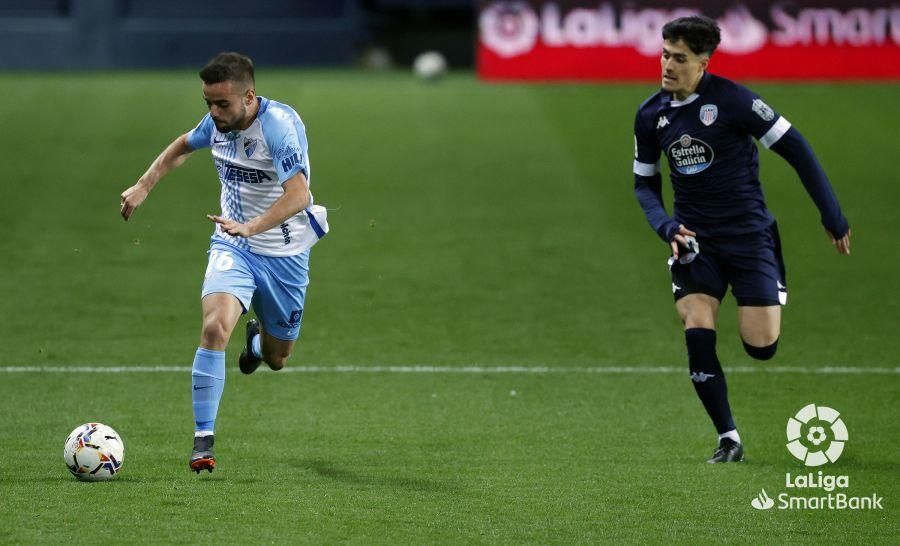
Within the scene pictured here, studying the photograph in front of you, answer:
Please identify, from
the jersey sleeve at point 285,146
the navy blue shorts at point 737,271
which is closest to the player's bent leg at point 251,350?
the jersey sleeve at point 285,146

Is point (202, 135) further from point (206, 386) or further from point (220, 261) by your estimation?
point (206, 386)

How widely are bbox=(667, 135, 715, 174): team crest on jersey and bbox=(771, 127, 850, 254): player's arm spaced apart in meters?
0.35

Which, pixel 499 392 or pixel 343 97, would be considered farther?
pixel 343 97

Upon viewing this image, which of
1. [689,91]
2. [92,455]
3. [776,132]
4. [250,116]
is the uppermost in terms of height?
[689,91]

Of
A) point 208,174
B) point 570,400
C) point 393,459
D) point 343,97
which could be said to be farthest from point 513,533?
point 343,97

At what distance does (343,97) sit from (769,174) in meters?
7.48

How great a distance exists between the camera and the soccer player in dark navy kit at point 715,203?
7430 millimetres

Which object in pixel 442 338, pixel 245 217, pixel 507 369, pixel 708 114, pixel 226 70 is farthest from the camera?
pixel 442 338

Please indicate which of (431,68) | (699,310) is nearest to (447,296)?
(699,310)

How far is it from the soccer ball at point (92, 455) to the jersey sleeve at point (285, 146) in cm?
154

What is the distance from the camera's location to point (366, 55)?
93.1 feet

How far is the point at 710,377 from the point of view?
762 cm

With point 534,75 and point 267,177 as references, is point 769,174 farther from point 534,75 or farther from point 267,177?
point 267,177

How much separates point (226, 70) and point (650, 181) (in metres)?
2.31
